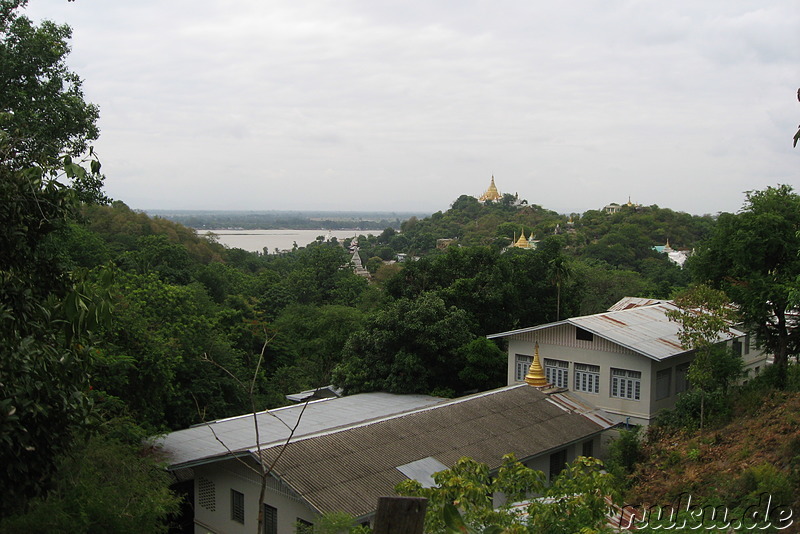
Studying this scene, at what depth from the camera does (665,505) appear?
1133cm

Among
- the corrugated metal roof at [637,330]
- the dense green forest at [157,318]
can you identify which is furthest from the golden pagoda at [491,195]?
the corrugated metal roof at [637,330]

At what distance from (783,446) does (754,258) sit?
9.32m

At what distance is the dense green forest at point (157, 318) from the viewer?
5871 millimetres

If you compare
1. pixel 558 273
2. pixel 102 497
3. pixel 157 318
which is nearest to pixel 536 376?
pixel 558 273

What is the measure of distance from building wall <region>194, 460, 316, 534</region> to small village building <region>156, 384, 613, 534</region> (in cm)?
2

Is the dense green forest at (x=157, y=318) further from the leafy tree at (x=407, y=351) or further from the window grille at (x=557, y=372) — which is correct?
the window grille at (x=557, y=372)

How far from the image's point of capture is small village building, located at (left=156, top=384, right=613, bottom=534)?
43.2 ft

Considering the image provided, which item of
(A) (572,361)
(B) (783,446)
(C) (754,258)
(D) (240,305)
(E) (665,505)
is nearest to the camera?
(E) (665,505)

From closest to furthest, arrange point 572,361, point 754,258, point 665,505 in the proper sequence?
point 665,505 < point 754,258 < point 572,361

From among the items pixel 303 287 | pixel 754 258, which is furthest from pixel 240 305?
pixel 754 258

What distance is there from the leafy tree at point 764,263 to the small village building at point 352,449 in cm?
578

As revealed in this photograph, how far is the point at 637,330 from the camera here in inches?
896

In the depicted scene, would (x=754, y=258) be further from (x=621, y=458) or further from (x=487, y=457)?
(x=487, y=457)

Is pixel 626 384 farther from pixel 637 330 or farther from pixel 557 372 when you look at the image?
pixel 557 372
